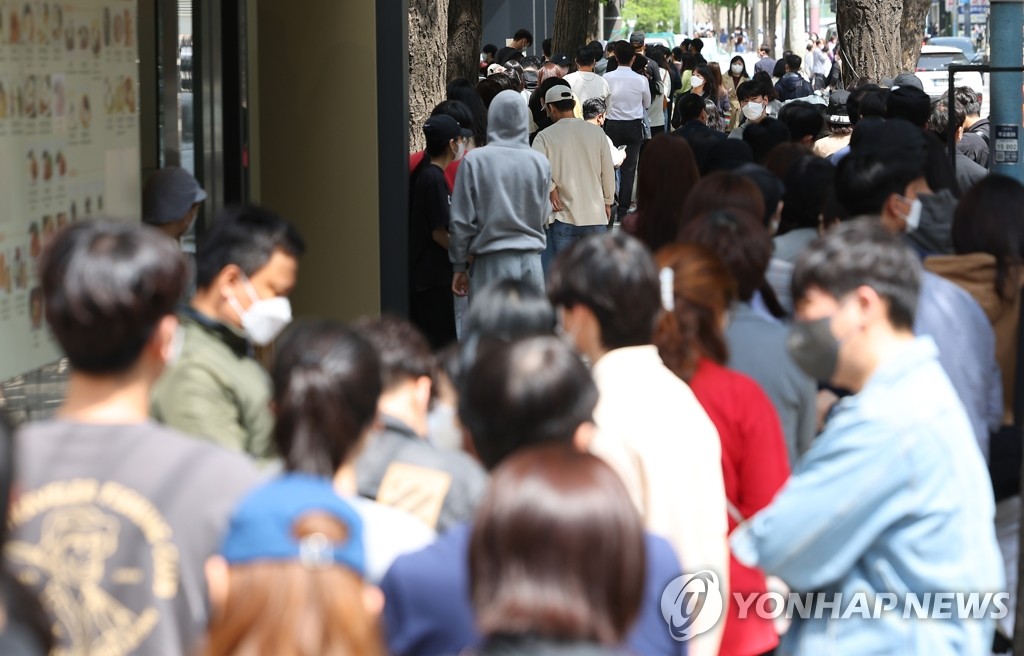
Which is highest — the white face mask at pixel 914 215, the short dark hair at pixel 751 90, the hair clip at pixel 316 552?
the short dark hair at pixel 751 90

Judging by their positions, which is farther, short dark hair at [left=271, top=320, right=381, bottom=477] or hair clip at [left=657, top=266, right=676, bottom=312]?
hair clip at [left=657, top=266, right=676, bottom=312]

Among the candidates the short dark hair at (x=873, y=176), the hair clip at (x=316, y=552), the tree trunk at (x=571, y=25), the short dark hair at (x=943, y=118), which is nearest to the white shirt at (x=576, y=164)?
the short dark hair at (x=943, y=118)

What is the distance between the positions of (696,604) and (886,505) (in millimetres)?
607

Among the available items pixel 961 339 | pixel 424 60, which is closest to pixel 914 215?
pixel 961 339

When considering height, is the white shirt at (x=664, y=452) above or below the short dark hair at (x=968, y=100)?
below

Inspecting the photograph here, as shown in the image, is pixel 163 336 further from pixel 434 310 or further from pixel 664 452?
pixel 434 310

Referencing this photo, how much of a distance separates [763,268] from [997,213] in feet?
2.86

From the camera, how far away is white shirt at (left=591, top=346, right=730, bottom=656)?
3.70 metres

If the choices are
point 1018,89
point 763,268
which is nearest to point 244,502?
point 763,268

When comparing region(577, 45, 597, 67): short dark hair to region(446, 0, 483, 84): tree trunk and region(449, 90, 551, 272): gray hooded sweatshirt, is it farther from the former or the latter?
region(449, 90, 551, 272): gray hooded sweatshirt

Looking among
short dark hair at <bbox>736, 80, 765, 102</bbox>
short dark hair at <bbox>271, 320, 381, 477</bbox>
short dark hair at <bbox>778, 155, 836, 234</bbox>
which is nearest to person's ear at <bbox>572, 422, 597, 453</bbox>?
short dark hair at <bbox>271, 320, 381, 477</bbox>

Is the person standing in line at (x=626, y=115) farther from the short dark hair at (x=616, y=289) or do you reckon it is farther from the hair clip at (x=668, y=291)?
the short dark hair at (x=616, y=289)

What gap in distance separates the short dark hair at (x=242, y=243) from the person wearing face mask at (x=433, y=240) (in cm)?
456

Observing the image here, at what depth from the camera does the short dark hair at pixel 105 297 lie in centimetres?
273
